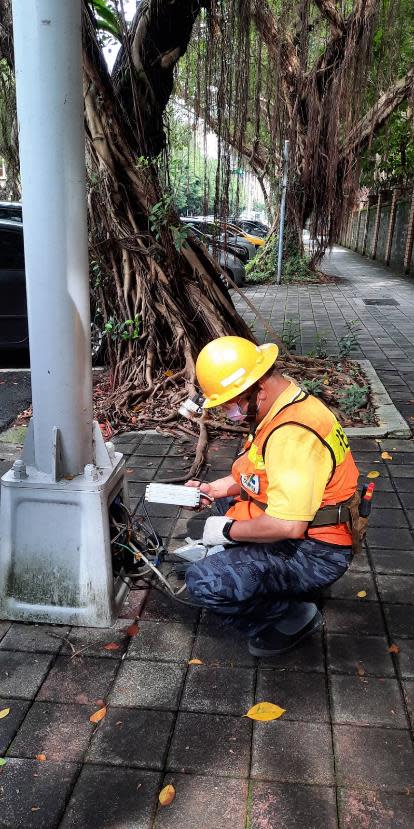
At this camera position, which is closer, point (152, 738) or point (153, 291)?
point (152, 738)

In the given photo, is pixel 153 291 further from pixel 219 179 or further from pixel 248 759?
pixel 248 759

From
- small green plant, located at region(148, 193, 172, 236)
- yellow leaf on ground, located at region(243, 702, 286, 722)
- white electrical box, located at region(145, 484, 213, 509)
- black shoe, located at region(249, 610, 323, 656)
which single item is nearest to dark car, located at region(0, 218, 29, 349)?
small green plant, located at region(148, 193, 172, 236)

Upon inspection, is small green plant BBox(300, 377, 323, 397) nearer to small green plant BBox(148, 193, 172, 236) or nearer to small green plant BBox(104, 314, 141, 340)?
small green plant BBox(104, 314, 141, 340)

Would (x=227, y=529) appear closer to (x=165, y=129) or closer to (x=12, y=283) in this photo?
(x=165, y=129)

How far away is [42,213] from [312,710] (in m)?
2.05

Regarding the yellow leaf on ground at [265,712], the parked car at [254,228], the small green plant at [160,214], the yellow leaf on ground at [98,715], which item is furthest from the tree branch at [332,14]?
the parked car at [254,228]

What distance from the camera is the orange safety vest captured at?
235 centimetres

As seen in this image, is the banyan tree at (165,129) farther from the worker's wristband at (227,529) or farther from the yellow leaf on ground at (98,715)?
the yellow leaf on ground at (98,715)

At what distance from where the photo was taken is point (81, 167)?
2488 millimetres

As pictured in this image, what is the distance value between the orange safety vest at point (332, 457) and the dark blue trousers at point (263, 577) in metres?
0.08

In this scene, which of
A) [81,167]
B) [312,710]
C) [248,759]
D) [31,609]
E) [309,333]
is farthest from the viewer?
[309,333]

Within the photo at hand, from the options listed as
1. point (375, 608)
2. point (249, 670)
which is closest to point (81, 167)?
point (249, 670)

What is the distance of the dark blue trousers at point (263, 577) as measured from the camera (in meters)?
2.45

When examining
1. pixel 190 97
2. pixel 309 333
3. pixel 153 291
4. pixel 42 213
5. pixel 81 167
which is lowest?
pixel 309 333
